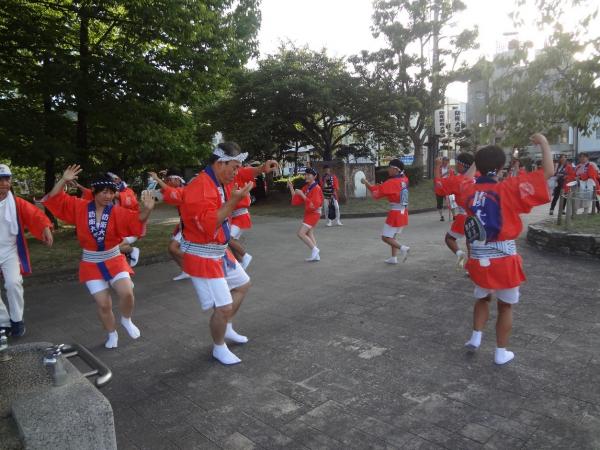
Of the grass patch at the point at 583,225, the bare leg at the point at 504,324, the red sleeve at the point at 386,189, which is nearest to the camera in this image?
the bare leg at the point at 504,324

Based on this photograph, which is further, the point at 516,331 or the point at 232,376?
the point at 516,331

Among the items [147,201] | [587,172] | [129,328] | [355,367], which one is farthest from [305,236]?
[587,172]

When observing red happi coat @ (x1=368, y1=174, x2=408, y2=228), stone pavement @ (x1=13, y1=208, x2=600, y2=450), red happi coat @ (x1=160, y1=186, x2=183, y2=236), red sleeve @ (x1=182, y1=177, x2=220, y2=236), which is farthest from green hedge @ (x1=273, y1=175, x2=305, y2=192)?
red sleeve @ (x1=182, y1=177, x2=220, y2=236)

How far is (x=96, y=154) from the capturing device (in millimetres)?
13586

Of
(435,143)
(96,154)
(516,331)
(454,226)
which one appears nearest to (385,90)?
(435,143)

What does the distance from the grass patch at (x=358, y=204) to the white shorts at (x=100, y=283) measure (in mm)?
13015

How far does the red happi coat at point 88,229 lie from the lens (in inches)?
176

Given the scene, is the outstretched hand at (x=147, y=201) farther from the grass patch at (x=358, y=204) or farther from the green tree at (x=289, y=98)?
the green tree at (x=289, y=98)

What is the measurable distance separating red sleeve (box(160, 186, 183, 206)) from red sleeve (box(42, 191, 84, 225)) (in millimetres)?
1094

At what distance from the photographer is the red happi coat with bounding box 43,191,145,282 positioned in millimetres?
4473

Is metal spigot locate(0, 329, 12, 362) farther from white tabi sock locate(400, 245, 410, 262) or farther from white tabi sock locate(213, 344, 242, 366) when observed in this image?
white tabi sock locate(400, 245, 410, 262)

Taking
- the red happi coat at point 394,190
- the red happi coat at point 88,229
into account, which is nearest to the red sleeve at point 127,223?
the red happi coat at point 88,229

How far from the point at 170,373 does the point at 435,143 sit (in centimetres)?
2399

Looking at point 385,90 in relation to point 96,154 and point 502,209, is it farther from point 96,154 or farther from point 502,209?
point 502,209
